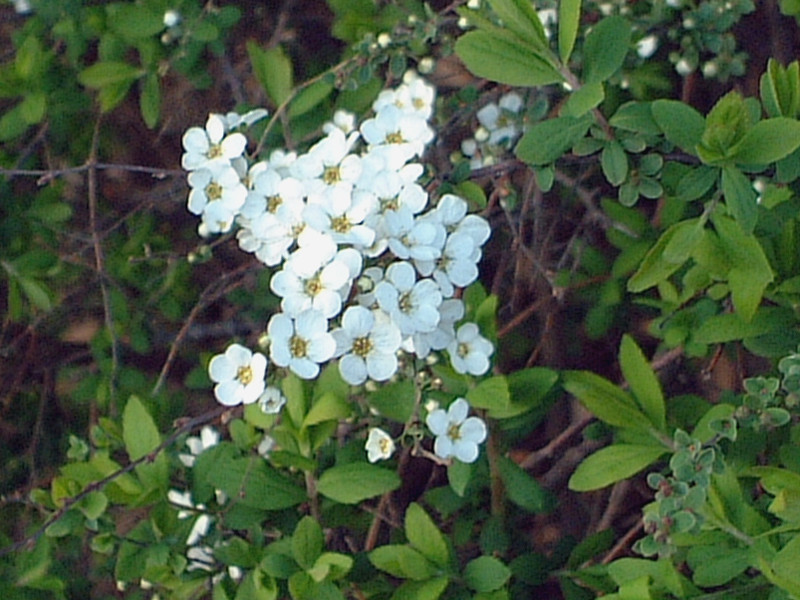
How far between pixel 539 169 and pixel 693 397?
1.81 ft

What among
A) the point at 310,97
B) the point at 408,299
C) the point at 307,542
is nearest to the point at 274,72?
the point at 310,97

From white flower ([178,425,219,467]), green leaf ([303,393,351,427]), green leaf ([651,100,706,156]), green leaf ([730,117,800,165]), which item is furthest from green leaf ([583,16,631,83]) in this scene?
white flower ([178,425,219,467])

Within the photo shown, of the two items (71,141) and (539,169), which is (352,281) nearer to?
(539,169)

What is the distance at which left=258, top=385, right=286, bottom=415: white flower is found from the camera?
5.02 feet

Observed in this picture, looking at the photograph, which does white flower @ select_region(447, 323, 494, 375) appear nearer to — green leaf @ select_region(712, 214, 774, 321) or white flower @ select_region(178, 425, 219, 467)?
green leaf @ select_region(712, 214, 774, 321)

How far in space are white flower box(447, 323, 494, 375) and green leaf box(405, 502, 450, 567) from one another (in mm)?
226

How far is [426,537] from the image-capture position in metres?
1.58

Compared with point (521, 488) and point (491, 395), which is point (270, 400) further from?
point (521, 488)

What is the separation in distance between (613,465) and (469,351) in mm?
285

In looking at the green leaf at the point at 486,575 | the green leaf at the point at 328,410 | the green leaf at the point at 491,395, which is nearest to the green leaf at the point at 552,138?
the green leaf at the point at 491,395

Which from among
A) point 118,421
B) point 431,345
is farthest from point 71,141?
point 431,345

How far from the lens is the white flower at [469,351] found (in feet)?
5.19

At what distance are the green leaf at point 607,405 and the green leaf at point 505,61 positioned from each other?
50cm

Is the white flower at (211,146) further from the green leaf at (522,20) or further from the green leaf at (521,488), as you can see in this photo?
Answer: the green leaf at (521,488)
